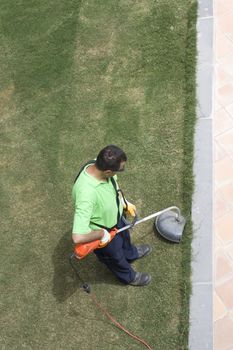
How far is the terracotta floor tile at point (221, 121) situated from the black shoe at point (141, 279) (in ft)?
7.52

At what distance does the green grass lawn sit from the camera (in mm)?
6062

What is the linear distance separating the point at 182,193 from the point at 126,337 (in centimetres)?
200

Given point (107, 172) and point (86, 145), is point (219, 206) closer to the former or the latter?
point (86, 145)

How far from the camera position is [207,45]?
308 inches

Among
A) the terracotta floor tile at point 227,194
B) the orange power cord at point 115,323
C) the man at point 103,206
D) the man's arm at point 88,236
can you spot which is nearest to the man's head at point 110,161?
the man at point 103,206

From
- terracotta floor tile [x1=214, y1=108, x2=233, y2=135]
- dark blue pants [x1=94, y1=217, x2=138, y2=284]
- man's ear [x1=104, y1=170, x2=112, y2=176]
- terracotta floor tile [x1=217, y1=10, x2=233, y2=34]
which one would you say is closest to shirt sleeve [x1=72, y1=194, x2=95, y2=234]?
man's ear [x1=104, y1=170, x2=112, y2=176]

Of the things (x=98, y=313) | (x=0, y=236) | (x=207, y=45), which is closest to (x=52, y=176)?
(x=0, y=236)

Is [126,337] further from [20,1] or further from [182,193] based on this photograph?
[20,1]

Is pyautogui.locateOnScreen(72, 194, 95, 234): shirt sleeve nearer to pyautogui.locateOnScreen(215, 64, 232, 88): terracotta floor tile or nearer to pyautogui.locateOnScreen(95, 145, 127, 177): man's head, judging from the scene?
pyautogui.locateOnScreen(95, 145, 127, 177): man's head

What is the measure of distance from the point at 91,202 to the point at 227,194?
247 centimetres

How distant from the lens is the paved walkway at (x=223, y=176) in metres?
5.75

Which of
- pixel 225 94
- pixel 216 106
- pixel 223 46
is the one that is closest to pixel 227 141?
pixel 216 106

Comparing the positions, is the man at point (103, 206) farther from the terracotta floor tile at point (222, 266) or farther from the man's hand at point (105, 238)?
the terracotta floor tile at point (222, 266)

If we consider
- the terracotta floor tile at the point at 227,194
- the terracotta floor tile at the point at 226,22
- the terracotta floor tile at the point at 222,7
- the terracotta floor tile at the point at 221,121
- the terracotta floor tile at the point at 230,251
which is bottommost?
the terracotta floor tile at the point at 230,251
